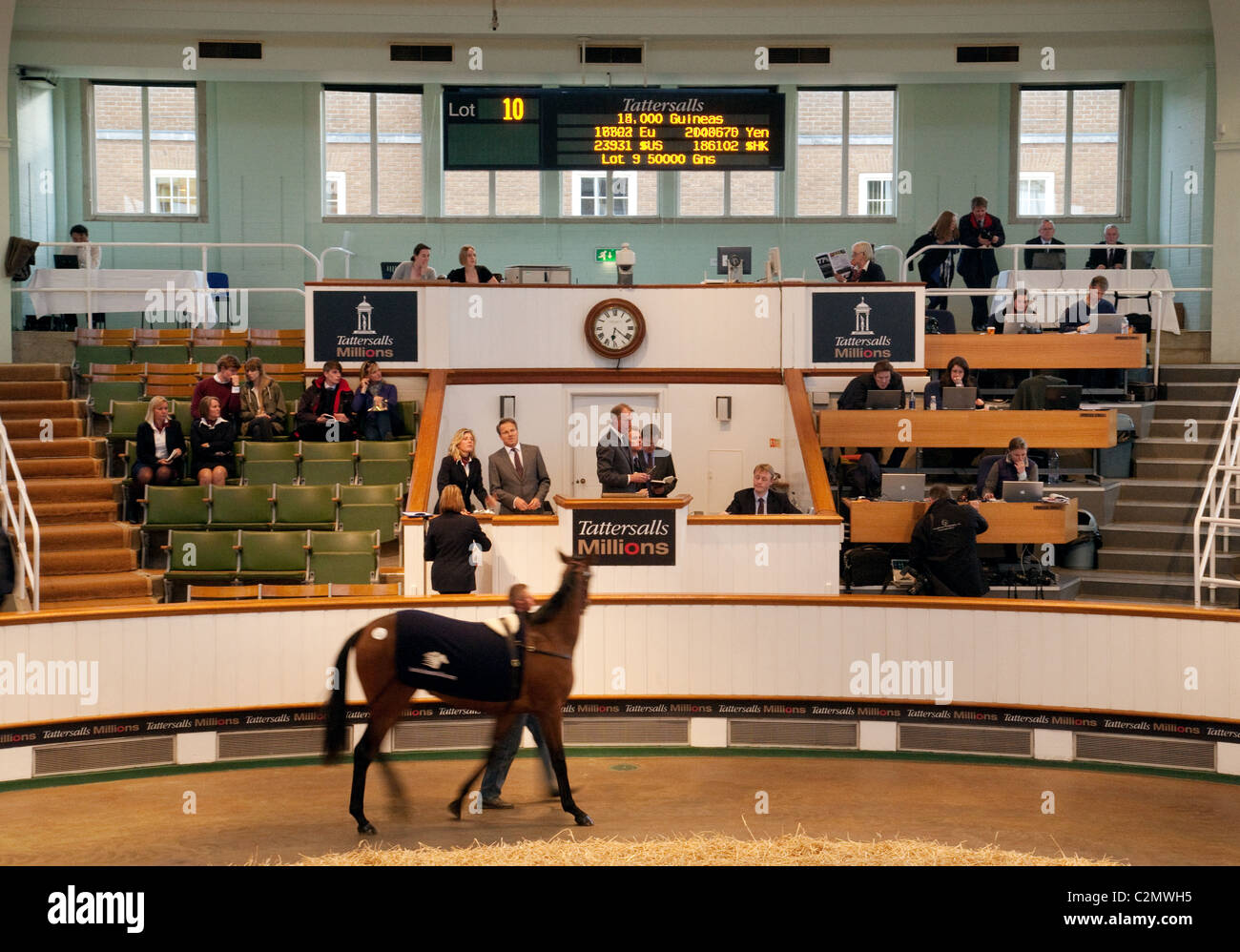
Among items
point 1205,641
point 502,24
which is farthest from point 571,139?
point 1205,641

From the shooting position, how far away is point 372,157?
20328 millimetres

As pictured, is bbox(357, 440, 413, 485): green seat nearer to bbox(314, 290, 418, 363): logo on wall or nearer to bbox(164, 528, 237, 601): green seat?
bbox(314, 290, 418, 363): logo on wall

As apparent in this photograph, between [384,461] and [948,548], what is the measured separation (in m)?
5.27

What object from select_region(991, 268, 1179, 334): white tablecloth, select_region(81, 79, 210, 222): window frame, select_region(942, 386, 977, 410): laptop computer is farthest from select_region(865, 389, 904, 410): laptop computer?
select_region(81, 79, 210, 222): window frame

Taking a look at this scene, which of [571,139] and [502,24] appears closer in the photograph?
[571,139]

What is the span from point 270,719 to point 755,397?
6.56 m

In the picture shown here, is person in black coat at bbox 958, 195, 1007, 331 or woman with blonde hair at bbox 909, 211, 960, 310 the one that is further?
person in black coat at bbox 958, 195, 1007, 331

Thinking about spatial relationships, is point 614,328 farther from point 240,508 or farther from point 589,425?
point 240,508

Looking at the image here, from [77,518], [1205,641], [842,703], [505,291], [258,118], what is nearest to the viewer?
[1205,641]

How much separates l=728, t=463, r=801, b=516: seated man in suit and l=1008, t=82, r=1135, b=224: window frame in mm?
10085

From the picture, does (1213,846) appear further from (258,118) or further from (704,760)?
(258,118)

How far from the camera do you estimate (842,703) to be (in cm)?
1016

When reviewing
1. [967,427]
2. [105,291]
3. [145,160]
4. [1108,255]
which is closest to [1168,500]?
[967,427]

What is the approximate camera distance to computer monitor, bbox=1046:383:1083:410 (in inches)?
529
